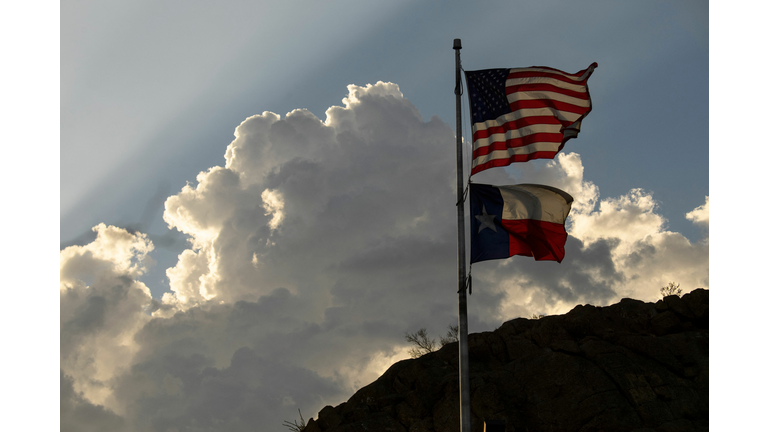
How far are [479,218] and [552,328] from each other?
18.6 meters

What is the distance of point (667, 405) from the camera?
23.3 meters

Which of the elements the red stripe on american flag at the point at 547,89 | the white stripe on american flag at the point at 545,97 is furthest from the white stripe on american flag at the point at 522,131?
the red stripe on american flag at the point at 547,89

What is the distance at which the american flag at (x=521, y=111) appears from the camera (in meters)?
13.8

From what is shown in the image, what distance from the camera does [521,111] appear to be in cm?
1405

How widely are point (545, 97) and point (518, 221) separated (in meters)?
3.59

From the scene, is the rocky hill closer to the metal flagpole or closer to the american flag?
the metal flagpole

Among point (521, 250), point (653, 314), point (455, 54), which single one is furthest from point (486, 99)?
point (653, 314)

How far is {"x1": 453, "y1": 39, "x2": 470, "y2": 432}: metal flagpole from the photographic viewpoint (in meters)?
12.5

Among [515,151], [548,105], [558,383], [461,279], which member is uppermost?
[548,105]

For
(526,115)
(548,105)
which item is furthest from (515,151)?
(548,105)

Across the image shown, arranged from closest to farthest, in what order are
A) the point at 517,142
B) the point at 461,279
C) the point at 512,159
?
the point at 461,279 < the point at 512,159 < the point at 517,142

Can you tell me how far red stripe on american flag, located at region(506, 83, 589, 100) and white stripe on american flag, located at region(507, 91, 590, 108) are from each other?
0.08 meters

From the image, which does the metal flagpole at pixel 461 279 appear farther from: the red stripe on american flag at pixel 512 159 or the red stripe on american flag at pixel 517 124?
the red stripe on american flag at pixel 517 124

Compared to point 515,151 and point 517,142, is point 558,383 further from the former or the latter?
point 517,142
